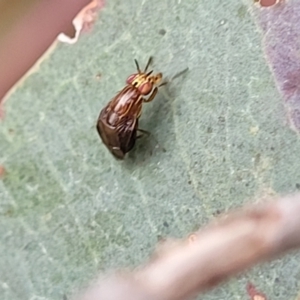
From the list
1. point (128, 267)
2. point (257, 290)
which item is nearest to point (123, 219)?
point (128, 267)

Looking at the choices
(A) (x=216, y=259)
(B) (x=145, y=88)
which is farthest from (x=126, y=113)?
(A) (x=216, y=259)

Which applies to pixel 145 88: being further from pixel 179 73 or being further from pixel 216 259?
pixel 216 259

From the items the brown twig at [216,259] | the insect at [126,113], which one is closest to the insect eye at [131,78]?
the insect at [126,113]

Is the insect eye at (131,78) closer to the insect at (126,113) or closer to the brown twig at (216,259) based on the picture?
the insect at (126,113)

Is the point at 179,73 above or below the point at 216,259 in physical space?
above

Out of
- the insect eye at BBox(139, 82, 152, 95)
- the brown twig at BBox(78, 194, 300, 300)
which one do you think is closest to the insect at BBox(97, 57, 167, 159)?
the insect eye at BBox(139, 82, 152, 95)

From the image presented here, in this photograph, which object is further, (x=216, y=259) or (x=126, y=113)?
(x=126, y=113)

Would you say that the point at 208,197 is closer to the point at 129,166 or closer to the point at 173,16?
the point at 129,166

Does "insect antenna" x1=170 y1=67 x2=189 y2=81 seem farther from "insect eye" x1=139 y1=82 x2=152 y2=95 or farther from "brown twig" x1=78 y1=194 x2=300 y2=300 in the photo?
"brown twig" x1=78 y1=194 x2=300 y2=300
